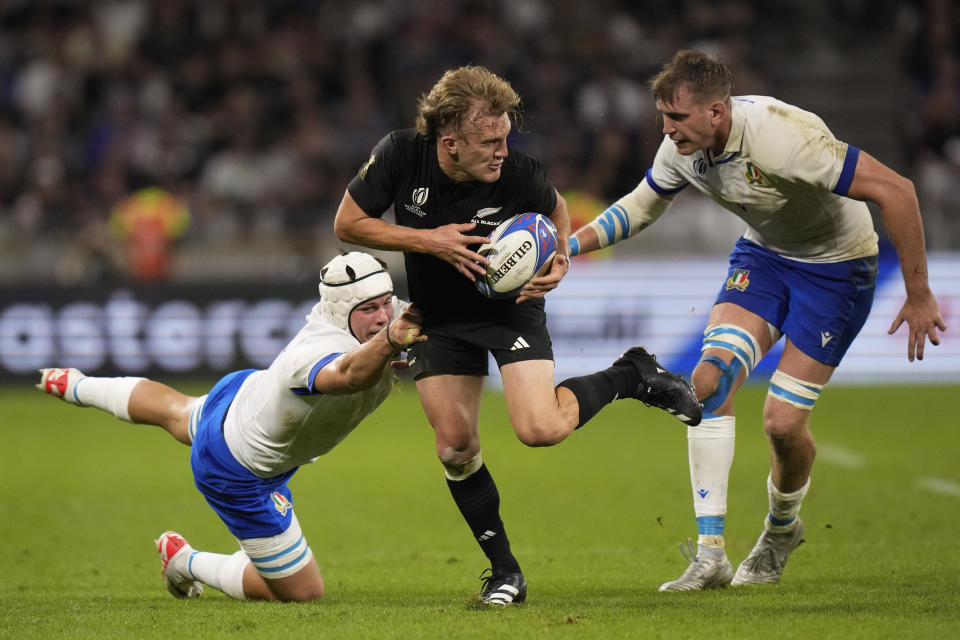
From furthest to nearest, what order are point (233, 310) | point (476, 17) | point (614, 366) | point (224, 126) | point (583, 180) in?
point (476, 17) → point (224, 126) → point (583, 180) → point (233, 310) → point (614, 366)

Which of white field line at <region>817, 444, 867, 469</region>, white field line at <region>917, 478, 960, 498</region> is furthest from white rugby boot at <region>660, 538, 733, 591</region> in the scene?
white field line at <region>817, 444, 867, 469</region>

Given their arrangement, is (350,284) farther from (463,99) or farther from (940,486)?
(940,486)

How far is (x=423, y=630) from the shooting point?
15.8ft

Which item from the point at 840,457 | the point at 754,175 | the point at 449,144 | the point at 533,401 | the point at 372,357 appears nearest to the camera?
the point at 372,357

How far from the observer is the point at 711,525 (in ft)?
19.3

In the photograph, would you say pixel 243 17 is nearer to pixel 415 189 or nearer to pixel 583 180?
pixel 583 180

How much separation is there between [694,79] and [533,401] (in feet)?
5.17

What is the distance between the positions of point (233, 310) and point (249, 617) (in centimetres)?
899

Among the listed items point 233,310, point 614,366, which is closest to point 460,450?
point 614,366

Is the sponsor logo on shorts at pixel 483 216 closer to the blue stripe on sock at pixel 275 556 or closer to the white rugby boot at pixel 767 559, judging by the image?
the blue stripe on sock at pixel 275 556

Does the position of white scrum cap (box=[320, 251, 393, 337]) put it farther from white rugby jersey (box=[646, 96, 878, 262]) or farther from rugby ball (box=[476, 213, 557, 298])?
white rugby jersey (box=[646, 96, 878, 262])

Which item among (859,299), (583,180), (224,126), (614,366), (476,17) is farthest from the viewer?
(476,17)

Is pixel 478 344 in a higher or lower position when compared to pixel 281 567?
higher

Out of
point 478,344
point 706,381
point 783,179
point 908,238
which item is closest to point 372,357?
point 478,344
